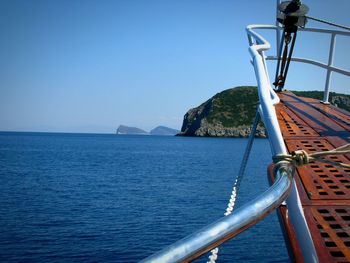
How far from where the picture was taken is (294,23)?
6113 mm

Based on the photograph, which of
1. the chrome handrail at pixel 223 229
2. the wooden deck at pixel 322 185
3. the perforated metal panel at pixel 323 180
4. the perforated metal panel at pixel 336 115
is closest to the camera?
the chrome handrail at pixel 223 229

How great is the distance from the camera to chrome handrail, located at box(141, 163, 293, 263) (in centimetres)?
103

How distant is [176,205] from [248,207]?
2616 centimetres

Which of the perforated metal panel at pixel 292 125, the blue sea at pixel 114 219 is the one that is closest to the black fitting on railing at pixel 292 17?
the perforated metal panel at pixel 292 125

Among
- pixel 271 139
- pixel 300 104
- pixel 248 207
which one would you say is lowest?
pixel 248 207

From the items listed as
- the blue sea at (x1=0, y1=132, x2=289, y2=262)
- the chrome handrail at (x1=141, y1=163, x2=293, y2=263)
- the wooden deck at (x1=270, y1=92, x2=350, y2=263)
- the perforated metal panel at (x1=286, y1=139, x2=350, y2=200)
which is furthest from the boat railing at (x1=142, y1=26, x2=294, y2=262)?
the blue sea at (x1=0, y1=132, x2=289, y2=262)

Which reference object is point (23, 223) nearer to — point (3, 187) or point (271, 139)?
point (3, 187)

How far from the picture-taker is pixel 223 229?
1.17 m

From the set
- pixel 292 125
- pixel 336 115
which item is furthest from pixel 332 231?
pixel 336 115

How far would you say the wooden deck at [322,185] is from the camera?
2.59m

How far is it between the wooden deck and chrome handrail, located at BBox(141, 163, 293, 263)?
48.6 inches

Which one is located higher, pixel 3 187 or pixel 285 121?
pixel 285 121

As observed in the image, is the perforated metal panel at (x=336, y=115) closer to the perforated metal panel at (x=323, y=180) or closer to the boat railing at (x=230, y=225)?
the perforated metal panel at (x=323, y=180)

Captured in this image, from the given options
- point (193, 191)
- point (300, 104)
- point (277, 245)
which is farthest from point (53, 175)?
point (300, 104)
